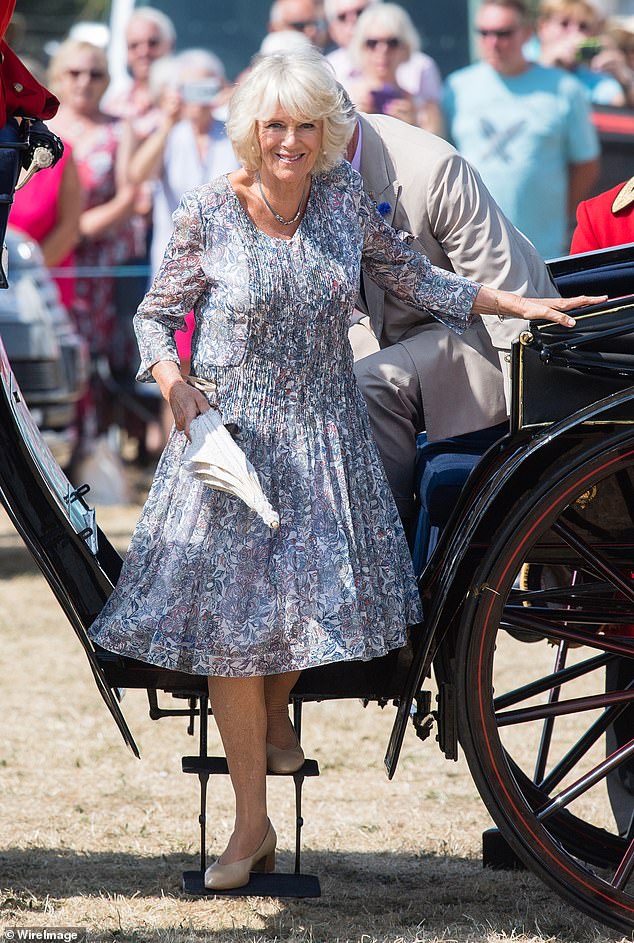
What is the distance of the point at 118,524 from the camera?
775 centimetres

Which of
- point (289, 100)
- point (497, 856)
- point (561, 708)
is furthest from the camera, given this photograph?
point (497, 856)

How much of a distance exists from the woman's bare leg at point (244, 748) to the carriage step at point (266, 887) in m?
0.06

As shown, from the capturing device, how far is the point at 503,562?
2.62 m

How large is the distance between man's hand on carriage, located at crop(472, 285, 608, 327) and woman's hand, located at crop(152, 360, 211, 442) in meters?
0.65

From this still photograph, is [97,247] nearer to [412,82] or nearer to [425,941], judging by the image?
[412,82]

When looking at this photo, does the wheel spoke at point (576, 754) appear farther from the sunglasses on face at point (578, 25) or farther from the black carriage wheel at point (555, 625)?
the sunglasses on face at point (578, 25)

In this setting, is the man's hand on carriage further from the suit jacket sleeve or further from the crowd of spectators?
the crowd of spectators

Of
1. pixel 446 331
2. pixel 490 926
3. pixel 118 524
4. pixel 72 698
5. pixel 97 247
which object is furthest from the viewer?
pixel 97 247

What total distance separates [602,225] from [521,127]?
4.62 meters

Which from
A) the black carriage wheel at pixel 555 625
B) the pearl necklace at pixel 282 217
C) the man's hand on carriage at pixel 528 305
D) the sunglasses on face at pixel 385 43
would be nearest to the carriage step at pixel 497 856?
the black carriage wheel at pixel 555 625

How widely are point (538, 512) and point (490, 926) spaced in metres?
0.95

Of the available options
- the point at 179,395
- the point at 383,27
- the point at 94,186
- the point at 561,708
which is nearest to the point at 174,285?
the point at 179,395

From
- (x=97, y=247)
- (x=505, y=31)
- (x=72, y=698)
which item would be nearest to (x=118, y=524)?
(x=97, y=247)

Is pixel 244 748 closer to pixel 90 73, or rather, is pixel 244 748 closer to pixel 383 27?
pixel 383 27
